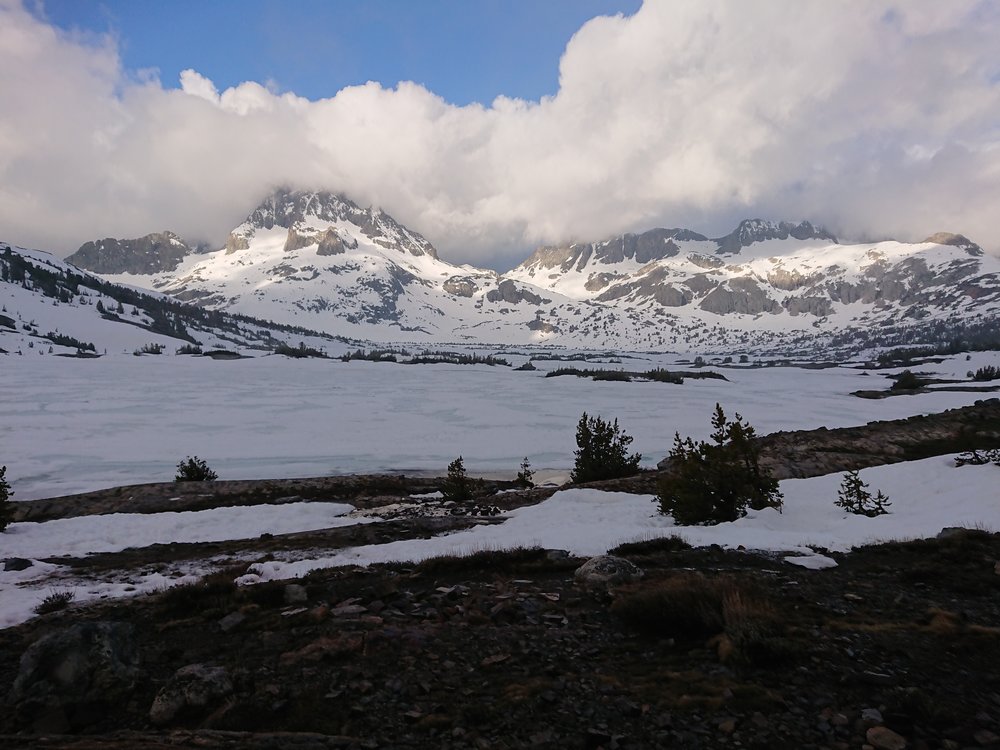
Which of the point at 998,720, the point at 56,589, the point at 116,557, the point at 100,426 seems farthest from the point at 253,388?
the point at 998,720

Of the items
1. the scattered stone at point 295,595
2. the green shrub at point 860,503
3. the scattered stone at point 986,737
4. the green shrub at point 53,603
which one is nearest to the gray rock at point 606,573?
the scattered stone at point 295,595

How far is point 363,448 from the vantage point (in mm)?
35438

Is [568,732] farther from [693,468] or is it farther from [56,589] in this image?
[693,468]

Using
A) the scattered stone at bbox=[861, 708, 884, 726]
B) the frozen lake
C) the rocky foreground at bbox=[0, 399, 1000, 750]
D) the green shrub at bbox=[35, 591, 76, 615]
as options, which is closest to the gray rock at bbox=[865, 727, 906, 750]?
the rocky foreground at bbox=[0, 399, 1000, 750]

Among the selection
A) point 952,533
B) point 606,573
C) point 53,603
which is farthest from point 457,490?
point 952,533

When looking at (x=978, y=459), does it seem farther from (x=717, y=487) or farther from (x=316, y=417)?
(x=316, y=417)

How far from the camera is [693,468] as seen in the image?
14.6 metres

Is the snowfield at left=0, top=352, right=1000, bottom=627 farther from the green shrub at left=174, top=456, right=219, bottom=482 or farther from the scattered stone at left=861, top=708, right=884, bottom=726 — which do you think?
the scattered stone at left=861, top=708, right=884, bottom=726

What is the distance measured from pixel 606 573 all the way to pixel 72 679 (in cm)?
660

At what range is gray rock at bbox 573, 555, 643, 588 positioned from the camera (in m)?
8.05

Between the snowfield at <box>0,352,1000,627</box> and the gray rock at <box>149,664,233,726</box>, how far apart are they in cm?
518

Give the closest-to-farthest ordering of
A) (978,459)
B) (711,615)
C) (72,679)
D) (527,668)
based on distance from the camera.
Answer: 1. (72,679)
2. (527,668)
3. (711,615)
4. (978,459)

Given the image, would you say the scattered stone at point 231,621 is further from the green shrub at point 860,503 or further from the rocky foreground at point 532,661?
the green shrub at point 860,503

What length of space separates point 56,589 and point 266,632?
633 centimetres
